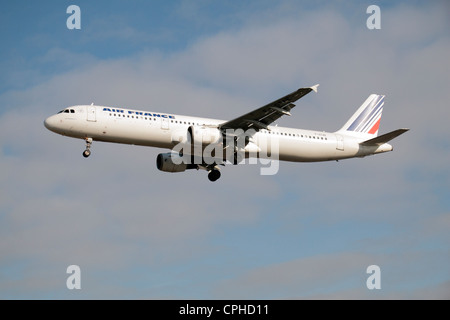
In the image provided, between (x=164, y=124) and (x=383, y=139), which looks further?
(x=383, y=139)

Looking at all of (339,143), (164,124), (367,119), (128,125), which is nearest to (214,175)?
(164,124)

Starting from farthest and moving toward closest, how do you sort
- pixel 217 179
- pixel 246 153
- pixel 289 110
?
pixel 217 179
pixel 246 153
pixel 289 110

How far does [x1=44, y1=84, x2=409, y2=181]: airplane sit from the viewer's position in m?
43.2

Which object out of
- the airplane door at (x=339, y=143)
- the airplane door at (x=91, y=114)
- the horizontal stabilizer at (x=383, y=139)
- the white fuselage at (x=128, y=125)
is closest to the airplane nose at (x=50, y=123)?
the white fuselage at (x=128, y=125)

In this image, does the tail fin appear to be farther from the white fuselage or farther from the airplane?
the white fuselage

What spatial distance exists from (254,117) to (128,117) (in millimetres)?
A: 7707

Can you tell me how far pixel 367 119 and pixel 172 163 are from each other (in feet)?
49.6

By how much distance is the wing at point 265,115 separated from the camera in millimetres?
41562

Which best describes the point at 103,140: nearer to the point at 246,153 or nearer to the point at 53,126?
the point at 53,126

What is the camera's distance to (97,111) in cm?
4344

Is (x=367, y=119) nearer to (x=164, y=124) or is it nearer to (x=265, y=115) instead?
(x=265, y=115)

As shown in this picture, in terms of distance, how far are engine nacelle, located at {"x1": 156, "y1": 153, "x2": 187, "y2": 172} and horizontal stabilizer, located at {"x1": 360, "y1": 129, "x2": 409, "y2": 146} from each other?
41.0 feet

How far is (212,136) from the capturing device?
44.1m

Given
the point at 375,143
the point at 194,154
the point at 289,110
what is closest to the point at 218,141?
the point at 194,154
